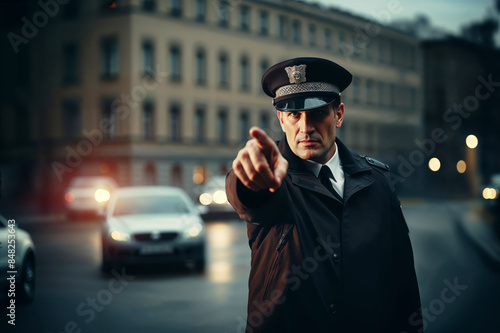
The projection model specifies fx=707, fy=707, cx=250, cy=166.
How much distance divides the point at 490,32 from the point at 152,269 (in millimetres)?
18222

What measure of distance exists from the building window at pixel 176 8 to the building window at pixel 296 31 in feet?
33.3

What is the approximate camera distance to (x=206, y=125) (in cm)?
4662

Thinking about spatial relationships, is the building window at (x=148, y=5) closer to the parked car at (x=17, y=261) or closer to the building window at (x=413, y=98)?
the building window at (x=413, y=98)

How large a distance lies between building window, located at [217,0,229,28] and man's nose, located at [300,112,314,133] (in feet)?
147

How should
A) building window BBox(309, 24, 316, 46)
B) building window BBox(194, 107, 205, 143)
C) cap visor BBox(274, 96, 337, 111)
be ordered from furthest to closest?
building window BBox(309, 24, 316, 46)
building window BBox(194, 107, 205, 143)
cap visor BBox(274, 96, 337, 111)

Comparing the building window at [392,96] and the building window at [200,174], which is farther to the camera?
the building window at [392,96]

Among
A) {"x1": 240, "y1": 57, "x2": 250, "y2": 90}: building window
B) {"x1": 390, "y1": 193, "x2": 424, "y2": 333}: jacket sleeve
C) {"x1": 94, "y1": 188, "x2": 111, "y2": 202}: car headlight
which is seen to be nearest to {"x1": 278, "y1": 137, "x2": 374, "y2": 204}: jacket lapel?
{"x1": 390, "y1": 193, "x2": 424, "y2": 333}: jacket sleeve

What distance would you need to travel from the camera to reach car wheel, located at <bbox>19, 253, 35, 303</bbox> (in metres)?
9.06

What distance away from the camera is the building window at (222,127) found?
47969mm

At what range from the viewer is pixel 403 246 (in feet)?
9.20

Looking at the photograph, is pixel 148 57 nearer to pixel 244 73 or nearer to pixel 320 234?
pixel 244 73

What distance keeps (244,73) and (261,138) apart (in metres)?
47.7

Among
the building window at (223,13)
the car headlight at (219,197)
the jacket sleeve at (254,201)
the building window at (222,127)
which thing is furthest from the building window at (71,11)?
the jacket sleeve at (254,201)

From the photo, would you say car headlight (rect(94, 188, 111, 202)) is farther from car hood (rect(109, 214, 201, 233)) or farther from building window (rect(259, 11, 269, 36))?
building window (rect(259, 11, 269, 36))
